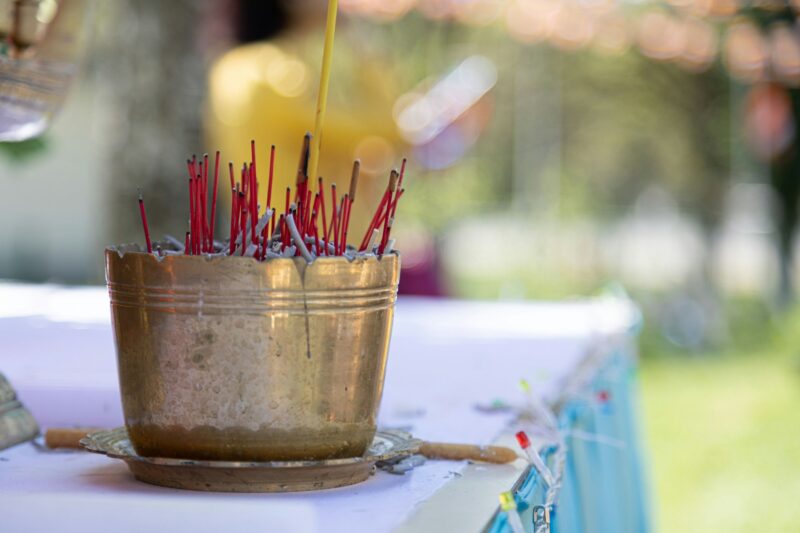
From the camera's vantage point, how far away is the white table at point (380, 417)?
36.2 inches

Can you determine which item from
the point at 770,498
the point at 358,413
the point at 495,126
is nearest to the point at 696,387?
the point at 770,498

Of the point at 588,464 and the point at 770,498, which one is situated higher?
the point at 588,464

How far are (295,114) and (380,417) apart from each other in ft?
8.68

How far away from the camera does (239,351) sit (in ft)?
3.16

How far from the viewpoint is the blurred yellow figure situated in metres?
3.98

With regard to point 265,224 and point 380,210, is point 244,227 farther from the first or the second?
point 380,210

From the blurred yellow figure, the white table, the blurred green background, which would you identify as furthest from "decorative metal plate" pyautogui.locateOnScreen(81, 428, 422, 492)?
the blurred yellow figure

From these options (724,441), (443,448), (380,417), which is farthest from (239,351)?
(724,441)

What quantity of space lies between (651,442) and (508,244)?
10.1 m

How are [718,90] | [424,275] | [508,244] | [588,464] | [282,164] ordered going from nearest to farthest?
[588,464] < [282,164] < [424,275] < [718,90] < [508,244]

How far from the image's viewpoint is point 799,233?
10.9 metres

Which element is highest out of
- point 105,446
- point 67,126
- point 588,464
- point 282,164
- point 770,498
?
point 67,126

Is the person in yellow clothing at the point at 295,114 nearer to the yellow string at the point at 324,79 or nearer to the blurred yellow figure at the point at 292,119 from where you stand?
the blurred yellow figure at the point at 292,119

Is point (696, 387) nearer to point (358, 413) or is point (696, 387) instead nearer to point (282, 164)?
point (282, 164)
